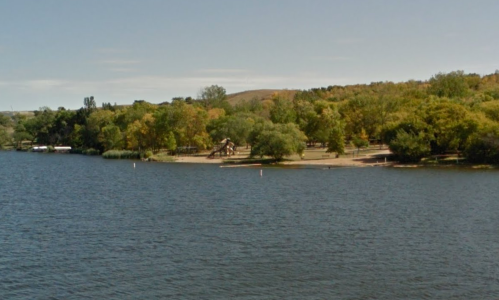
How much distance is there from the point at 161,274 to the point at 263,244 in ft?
27.7

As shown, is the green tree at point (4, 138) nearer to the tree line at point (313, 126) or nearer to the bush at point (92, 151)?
the tree line at point (313, 126)

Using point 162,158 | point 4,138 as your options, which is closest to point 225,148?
point 162,158

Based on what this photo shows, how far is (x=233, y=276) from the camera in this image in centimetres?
3002

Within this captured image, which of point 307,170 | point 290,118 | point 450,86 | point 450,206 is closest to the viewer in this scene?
point 450,206

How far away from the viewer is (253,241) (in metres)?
37.8

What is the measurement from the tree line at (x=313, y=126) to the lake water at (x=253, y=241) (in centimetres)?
2671

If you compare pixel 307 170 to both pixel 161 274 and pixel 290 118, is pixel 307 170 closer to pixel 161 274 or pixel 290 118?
pixel 290 118

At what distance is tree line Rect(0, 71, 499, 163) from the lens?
9512 cm

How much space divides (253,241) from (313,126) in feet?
283

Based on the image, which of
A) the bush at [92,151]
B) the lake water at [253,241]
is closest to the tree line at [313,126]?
the bush at [92,151]

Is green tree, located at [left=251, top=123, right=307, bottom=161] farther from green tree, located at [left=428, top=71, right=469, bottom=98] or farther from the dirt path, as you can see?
green tree, located at [left=428, top=71, right=469, bottom=98]

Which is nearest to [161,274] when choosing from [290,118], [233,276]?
[233,276]

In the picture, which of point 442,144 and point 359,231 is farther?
point 442,144

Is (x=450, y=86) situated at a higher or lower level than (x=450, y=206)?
higher
